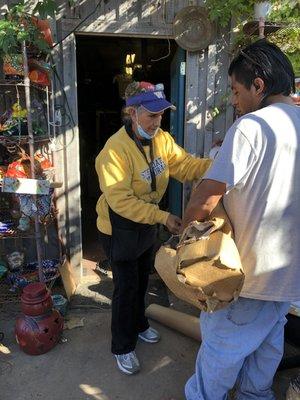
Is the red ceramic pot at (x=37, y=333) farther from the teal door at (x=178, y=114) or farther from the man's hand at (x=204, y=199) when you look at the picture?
the teal door at (x=178, y=114)

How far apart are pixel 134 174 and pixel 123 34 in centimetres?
193

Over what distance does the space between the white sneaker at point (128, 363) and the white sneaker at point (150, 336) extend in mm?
307

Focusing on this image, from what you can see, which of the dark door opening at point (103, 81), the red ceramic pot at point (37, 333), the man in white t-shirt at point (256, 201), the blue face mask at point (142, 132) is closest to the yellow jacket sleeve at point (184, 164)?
the blue face mask at point (142, 132)

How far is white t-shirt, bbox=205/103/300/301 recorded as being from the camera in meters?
1.69

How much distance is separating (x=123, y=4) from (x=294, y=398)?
361cm

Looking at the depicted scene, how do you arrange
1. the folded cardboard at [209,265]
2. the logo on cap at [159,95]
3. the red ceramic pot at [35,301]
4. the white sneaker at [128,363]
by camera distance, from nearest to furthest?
the folded cardboard at [209,265], the logo on cap at [159,95], the white sneaker at [128,363], the red ceramic pot at [35,301]

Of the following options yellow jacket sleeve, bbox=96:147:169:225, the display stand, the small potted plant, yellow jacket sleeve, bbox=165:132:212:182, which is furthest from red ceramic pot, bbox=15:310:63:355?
the small potted plant

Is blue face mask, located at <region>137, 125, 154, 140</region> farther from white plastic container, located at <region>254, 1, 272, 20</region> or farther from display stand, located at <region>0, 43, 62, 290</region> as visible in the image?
white plastic container, located at <region>254, 1, 272, 20</region>

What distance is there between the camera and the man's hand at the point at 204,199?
1.75m

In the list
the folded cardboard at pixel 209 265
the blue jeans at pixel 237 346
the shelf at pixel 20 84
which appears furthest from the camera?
the shelf at pixel 20 84

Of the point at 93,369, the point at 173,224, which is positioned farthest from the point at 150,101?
the point at 93,369

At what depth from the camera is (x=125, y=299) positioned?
2.80 m

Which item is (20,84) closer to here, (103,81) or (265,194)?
(265,194)

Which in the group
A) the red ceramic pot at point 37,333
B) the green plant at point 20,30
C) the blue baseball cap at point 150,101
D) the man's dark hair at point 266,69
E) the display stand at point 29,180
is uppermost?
the green plant at point 20,30
